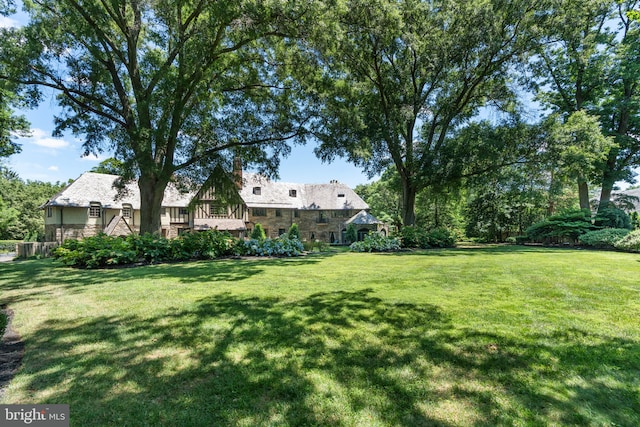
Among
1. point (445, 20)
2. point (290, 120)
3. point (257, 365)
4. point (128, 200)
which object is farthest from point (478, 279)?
point (128, 200)

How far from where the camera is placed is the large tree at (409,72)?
14.6 meters

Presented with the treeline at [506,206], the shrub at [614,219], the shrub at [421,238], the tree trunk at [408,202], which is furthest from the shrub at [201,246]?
the shrub at [614,219]

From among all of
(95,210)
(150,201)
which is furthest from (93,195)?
(150,201)

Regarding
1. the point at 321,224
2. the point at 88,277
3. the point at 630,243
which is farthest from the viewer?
the point at 321,224

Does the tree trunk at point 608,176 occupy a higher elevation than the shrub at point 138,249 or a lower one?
higher

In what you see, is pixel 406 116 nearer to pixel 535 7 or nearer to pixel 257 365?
pixel 535 7

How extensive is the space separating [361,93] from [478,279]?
Answer: 48.9 ft

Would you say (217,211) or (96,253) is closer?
(96,253)

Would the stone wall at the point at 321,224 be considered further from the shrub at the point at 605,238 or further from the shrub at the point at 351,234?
the shrub at the point at 605,238

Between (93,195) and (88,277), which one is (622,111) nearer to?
(88,277)

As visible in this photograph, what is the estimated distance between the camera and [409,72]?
62.5ft

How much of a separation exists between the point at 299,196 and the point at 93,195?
19.5 m

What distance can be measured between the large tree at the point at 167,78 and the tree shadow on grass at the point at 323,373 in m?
10.2

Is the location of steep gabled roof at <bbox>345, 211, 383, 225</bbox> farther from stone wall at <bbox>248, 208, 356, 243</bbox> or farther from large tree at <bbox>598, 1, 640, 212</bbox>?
large tree at <bbox>598, 1, 640, 212</bbox>
